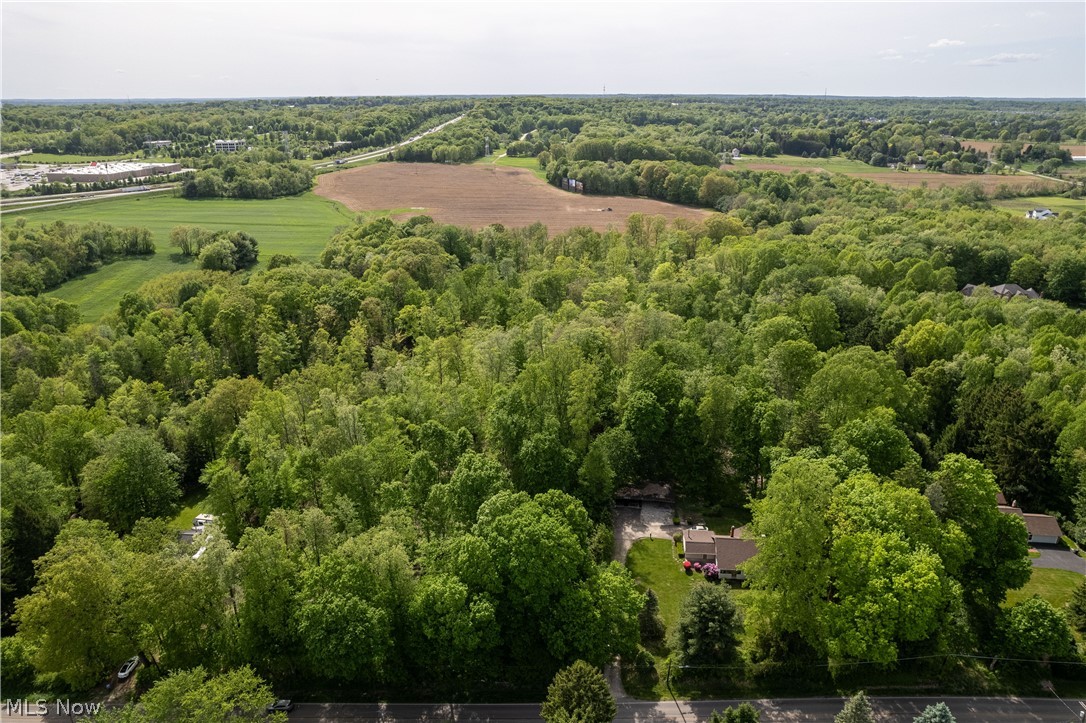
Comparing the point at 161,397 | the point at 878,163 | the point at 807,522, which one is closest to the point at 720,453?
the point at 807,522

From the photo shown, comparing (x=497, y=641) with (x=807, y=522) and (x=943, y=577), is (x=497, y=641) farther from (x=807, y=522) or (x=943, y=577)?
(x=943, y=577)

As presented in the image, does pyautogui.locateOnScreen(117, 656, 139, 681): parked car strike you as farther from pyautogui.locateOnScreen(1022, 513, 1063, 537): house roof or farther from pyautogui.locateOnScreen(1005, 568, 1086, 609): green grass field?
pyautogui.locateOnScreen(1022, 513, 1063, 537): house roof

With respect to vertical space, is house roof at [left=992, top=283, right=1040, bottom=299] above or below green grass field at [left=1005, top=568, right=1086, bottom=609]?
above

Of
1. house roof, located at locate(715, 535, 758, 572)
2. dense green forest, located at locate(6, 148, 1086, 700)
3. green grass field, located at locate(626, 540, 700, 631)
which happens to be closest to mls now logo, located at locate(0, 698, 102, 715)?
dense green forest, located at locate(6, 148, 1086, 700)

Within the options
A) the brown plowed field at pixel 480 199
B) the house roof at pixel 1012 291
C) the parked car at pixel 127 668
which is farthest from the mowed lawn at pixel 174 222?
the house roof at pixel 1012 291

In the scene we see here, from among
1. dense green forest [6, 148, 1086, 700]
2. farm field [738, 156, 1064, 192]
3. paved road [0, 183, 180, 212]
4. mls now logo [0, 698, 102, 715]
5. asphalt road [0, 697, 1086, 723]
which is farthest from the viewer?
farm field [738, 156, 1064, 192]

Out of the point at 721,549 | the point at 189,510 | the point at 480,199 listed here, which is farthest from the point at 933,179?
the point at 189,510
